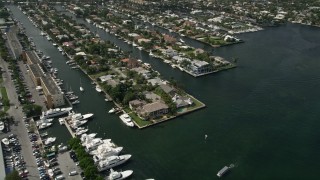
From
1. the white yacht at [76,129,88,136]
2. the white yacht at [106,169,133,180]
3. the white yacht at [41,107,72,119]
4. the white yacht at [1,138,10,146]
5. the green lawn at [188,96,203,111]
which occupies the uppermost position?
the green lawn at [188,96,203,111]

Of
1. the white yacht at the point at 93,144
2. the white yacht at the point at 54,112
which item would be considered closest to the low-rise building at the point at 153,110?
the white yacht at the point at 93,144

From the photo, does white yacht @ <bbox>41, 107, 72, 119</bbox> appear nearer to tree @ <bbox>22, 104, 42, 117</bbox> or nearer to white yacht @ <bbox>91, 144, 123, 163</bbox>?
tree @ <bbox>22, 104, 42, 117</bbox>

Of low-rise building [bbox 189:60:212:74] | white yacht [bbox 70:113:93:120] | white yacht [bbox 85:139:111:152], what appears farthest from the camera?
low-rise building [bbox 189:60:212:74]

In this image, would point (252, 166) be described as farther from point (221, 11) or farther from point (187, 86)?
point (221, 11)

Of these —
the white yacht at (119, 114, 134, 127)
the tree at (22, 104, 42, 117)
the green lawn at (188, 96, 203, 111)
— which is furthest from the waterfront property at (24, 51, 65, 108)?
the green lawn at (188, 96, 203, 111)

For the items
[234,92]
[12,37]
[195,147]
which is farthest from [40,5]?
[195,147]

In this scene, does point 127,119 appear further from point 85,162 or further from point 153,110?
point 85,162

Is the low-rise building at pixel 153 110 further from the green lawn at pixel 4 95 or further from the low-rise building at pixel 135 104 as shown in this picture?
the green lawn at pixel 4 95
